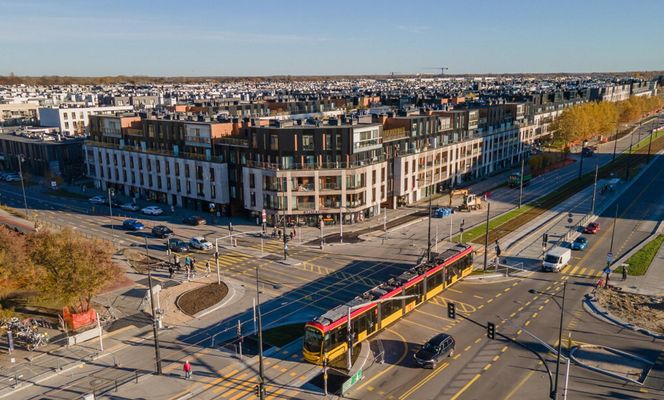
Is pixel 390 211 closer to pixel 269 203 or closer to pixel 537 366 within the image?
pixel 269 203

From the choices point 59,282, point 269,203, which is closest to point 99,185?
point 269,203

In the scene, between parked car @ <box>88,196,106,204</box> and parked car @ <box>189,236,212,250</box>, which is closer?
parked car @ <box>189,236,212,250</box>

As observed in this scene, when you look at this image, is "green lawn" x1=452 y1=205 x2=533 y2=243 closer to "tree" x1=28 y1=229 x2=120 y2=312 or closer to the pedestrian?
the pedestrian

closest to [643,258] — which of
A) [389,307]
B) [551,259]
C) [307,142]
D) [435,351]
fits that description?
[551,259]

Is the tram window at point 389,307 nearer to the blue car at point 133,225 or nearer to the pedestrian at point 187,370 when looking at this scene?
the pedestrian at point 187,370

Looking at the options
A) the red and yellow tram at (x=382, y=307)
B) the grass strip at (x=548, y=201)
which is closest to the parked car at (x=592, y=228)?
the grass strip at (x=548, y=201)

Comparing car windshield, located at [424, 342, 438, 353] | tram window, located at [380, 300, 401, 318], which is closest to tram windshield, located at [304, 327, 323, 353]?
tram window, located at [380, 300, 401, 318]

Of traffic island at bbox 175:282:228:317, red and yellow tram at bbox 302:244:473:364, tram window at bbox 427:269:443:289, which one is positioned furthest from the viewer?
traffic island at bbox 175:282:228:317
